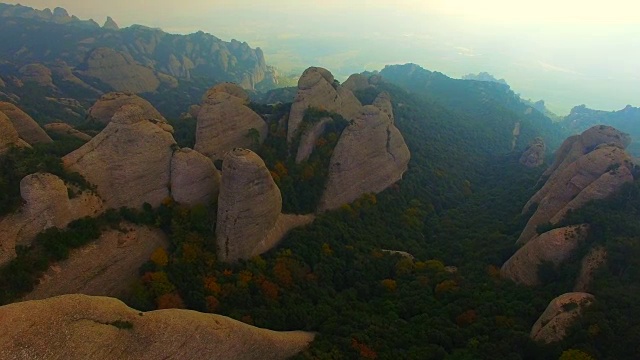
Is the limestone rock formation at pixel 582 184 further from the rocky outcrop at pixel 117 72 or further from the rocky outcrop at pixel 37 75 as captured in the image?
the rocky outcrop at pixel 37 75

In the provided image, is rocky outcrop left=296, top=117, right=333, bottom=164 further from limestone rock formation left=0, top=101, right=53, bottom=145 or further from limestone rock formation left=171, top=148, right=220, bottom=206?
limestone rock formation left=0, top=101, right=53, bottom=145

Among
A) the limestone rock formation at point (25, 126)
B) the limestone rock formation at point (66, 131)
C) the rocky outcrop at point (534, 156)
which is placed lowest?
the rocky outcrop at point (534, 156)

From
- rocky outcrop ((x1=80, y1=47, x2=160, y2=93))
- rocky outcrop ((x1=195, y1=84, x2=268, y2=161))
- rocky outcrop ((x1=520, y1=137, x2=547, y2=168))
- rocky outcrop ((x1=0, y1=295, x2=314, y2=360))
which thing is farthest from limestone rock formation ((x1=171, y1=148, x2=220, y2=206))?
rocky outcrop ((x1=80, y1=47, x2=160, y2=93))

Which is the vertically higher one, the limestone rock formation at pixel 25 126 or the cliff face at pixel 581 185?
the limestone rock formation at pixel 25 126

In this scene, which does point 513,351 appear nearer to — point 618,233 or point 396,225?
point 618,233

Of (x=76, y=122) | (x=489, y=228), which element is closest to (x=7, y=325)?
(x=489, y=228)

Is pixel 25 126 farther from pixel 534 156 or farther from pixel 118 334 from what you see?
pixel 534 156

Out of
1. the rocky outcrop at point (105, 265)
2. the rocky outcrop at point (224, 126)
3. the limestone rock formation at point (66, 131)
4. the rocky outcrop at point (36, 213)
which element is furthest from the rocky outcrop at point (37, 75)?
the rocky outcrop at point (105, 265)
